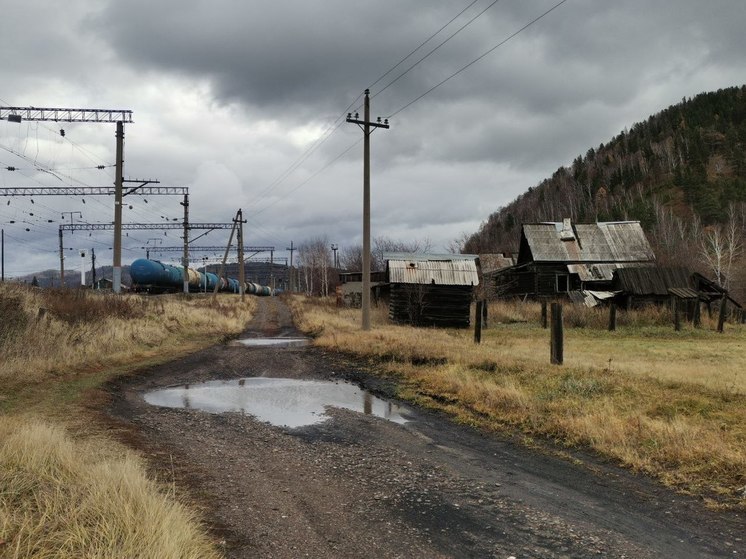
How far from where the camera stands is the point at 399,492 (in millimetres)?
5617

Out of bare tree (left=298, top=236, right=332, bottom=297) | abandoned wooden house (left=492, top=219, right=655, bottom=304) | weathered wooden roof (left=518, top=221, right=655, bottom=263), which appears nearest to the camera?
abandoned wooden house (left=492, top=219, right=655, bottom=304)

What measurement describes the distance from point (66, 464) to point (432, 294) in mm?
25927

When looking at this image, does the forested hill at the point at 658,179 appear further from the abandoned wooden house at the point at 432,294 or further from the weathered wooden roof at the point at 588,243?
the abandoned wooden house at the point at 432,294

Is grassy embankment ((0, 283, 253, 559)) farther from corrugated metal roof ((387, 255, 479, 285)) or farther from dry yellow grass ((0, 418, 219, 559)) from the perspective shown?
corrugated metal roof ((387, 255, 479, 285))

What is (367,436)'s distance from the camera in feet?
26.5

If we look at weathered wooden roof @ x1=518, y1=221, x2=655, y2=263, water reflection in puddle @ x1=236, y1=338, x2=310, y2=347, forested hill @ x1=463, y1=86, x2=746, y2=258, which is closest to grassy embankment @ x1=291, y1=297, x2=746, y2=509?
water reflection in puddle @ x1=236, y1=338, x2=310, y2=347

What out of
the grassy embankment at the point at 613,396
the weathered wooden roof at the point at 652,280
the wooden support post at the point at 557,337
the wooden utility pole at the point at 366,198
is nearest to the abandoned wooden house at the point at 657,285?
the weathered wooden roof at the point at 652,280

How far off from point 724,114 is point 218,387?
18036 cm

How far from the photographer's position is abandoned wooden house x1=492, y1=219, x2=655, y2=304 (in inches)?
1623

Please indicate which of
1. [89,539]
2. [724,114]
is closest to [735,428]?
[89,539]

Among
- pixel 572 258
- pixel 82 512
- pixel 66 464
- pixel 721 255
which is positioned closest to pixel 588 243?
pixel 572 258

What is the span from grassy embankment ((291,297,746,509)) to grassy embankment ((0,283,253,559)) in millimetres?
5348

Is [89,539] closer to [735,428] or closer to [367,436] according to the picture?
[367,436]

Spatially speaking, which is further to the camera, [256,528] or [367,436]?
[367,436]
